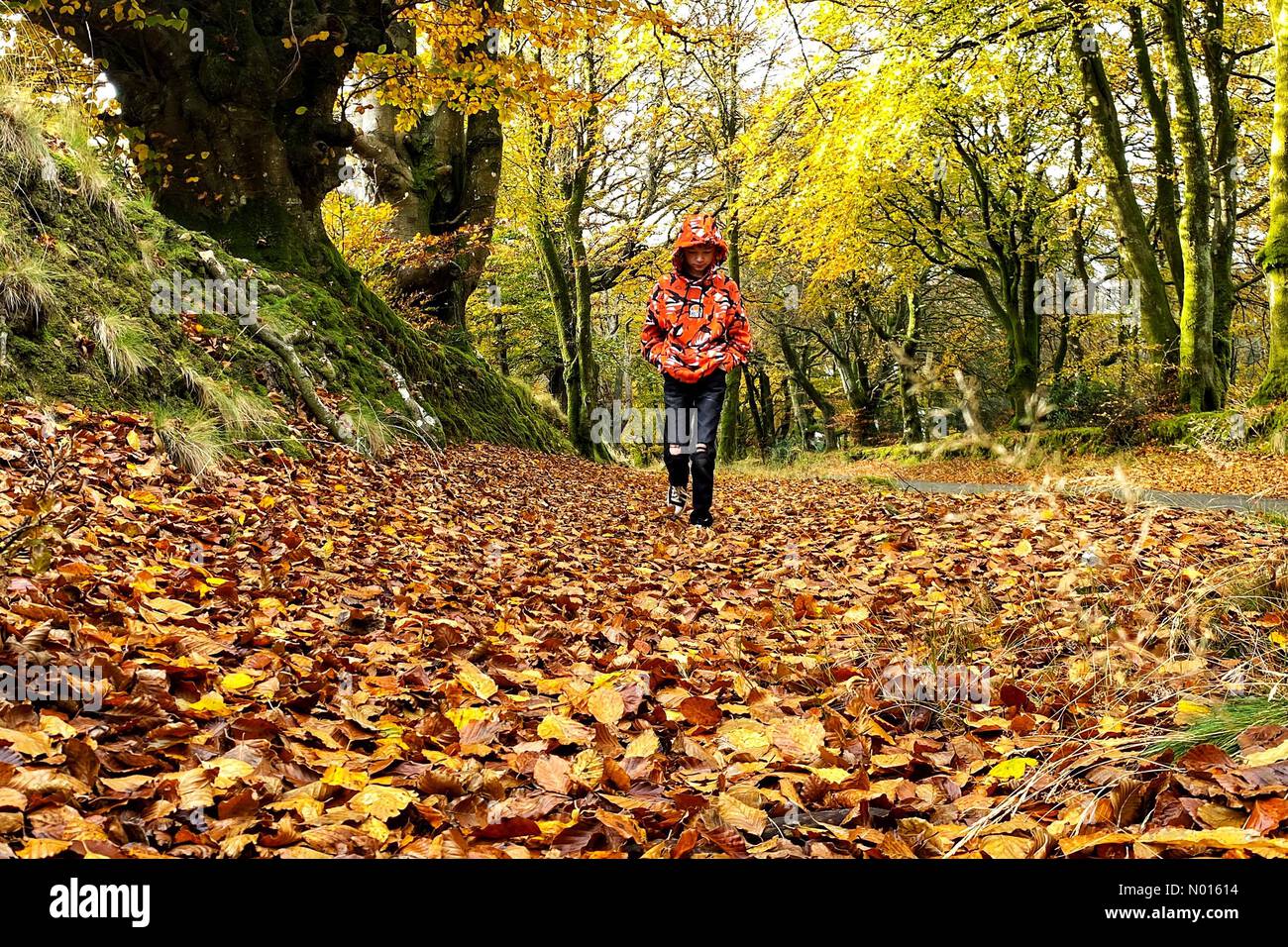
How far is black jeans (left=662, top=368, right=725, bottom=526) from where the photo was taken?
6582 millimetres

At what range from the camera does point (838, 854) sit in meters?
1.66

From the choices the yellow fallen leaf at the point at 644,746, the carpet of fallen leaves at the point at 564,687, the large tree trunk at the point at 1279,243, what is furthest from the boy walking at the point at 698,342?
the large tree trunk at the point at 1279,243

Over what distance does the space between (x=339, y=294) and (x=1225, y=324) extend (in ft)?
51.8

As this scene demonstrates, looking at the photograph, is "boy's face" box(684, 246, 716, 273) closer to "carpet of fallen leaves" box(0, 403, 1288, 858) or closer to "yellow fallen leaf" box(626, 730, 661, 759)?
"carpet of fallen leaves" box(0, 403, 1288, 858)

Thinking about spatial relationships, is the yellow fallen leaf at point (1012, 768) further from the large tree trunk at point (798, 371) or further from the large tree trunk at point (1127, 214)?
the large tree trunk at point (798, 371)

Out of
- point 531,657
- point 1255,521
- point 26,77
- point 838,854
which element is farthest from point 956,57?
point 838,854

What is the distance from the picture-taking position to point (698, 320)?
21.6 feet

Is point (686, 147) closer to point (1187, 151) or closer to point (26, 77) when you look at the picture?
point (1187, 151)

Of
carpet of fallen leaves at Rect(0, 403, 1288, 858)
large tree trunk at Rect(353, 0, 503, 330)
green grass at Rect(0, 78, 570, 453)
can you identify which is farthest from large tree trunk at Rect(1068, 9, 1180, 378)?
green grass at Rect(0, 78, 570, 453)

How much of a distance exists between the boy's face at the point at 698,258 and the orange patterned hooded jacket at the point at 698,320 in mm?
36

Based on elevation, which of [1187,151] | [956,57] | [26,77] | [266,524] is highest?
[956,57]

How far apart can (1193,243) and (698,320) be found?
1128 centimetres

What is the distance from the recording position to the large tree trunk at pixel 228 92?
27.7ft
